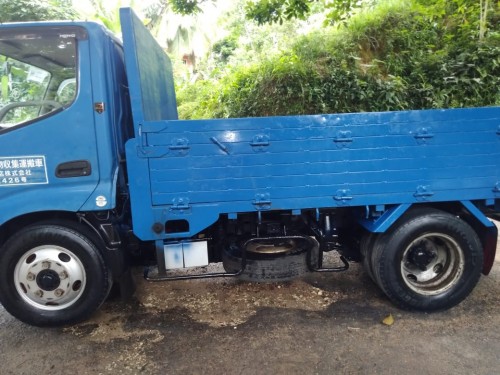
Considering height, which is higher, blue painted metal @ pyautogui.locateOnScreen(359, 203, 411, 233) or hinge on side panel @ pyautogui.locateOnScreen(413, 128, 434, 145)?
hinge on side panel @ pyautogui.locateOnScreen(413, 128, 434, 145)

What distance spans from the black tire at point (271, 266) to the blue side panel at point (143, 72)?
55.0 inches

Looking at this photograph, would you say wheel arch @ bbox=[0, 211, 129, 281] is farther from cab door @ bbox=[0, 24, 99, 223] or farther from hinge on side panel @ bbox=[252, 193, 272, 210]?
hinge on side panel @ bbox=[252, 193, 272, 210]

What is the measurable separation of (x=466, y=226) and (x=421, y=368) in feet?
4.14

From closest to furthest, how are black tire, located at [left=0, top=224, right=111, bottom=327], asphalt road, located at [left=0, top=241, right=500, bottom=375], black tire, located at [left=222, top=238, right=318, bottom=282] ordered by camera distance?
1. asphalt road, located at [left=0, top=241, right=500, bottom=375]
2. black tire, located at [left=0, top=224, right=111, bottom=327]
3. black tire, located at [left=222, top=238, right=318, bottom=282]

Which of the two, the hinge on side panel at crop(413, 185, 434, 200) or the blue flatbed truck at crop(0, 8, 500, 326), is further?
the hinge on side panel at crop(413, 185, 434, 200)

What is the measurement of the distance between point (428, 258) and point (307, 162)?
4.63 ft

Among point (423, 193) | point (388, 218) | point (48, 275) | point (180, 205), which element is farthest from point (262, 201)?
point (48, 275)

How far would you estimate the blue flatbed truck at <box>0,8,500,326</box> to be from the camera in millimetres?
2646

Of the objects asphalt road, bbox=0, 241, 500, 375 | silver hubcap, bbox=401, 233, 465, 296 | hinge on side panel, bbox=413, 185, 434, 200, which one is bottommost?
asphalt road, bbox=0, 241, 500, 375

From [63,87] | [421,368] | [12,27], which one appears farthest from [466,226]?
[12,27]

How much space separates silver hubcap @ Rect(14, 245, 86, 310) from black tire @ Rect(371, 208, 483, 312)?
2.45m

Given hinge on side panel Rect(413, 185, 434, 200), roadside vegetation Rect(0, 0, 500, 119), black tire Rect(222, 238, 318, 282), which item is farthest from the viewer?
roadside vegetation Rect(0, 0, 500, 119)

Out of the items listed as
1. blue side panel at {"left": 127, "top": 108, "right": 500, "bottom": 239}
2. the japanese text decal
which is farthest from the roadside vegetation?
the japanese text decal

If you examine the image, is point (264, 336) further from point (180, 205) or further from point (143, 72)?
point (143, 72)
